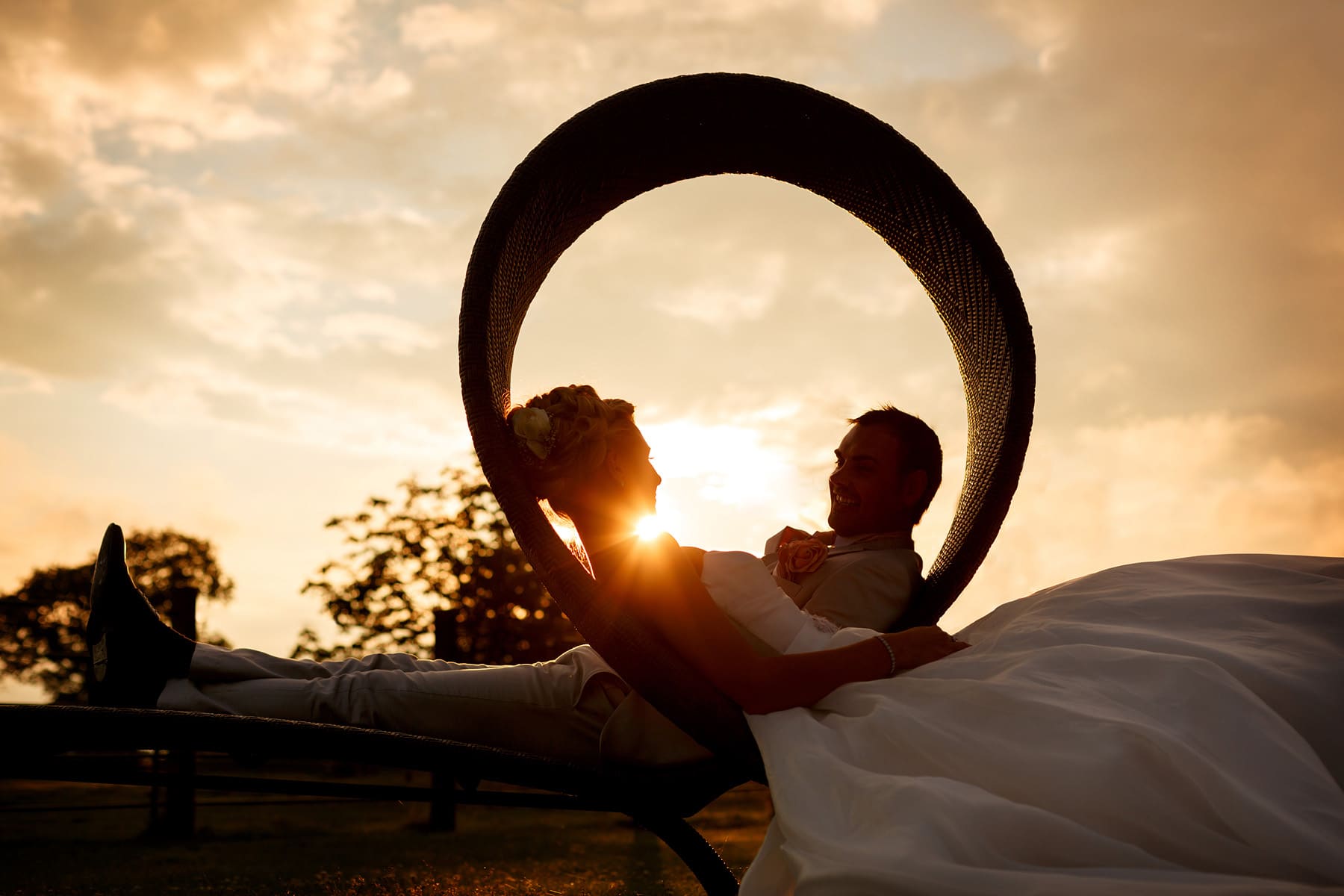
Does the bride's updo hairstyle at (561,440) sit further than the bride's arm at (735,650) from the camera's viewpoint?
Yes

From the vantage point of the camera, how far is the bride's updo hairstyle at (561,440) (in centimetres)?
238

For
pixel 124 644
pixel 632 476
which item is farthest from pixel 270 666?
pixel 632 476

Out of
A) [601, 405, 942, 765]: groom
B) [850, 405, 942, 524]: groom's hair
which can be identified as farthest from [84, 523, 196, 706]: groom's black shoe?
[850, 405, 942, 524]: groom's hair

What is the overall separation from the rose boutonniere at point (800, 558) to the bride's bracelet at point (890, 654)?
62 centimetres

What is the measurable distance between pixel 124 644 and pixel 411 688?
0.65 m

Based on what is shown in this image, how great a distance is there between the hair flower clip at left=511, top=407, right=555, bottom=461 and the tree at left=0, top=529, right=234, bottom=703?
54.3ft

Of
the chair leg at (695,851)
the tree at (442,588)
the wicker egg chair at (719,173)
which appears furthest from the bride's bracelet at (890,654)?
the tree at (442,588)

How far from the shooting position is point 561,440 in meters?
2.42

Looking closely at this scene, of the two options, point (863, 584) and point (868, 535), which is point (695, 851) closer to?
point (863, 584)

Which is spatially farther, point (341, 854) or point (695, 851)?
point (341, 854)

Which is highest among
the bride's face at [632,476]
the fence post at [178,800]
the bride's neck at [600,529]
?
the bride's face at [632,476]

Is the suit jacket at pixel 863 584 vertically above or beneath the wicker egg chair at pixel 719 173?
beneath

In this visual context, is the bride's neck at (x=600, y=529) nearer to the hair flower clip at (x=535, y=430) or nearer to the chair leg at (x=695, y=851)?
the hair flower clip at (x=535, y=430)

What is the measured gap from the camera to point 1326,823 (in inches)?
60.0
